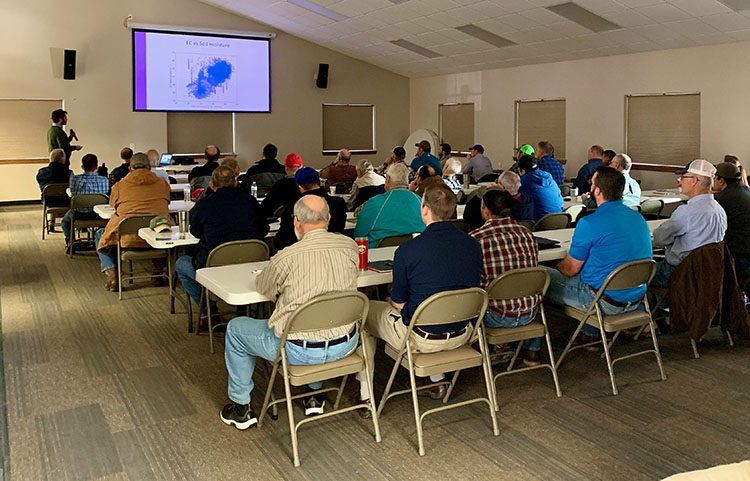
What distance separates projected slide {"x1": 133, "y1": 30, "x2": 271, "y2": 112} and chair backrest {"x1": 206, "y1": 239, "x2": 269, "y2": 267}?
10.3 metres

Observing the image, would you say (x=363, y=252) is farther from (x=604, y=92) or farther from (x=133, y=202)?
(x=604, y=92)

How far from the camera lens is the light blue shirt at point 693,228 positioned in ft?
15.9

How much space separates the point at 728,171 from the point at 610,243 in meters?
1.93

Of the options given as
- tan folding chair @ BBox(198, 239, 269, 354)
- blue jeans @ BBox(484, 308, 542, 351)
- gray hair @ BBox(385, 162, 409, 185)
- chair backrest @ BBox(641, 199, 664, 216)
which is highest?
gray hair @ BBox(385, 162, 409, 185)

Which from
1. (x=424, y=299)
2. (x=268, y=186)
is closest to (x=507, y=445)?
(x=424, y=299)

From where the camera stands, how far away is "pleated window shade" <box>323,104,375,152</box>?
16438 mm

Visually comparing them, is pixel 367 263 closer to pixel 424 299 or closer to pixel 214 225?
pixel 424 299

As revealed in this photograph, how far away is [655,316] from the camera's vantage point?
18.2ft

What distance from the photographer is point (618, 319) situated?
4.37 m

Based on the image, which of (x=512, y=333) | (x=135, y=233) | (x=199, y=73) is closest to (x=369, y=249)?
(x=512, y=333)

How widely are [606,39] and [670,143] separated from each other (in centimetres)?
189

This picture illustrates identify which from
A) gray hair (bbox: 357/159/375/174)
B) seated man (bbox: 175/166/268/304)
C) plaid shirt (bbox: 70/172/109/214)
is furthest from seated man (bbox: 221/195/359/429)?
plaid shirt (bbox: 70/172/109/214)

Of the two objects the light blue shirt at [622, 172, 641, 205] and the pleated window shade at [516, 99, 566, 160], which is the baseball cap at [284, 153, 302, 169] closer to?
the light blue shirt at [622, 172, 641, 205]

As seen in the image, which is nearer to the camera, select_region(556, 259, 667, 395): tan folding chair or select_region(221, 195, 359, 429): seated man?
select_region(221, 195, 359, 429): seated man
